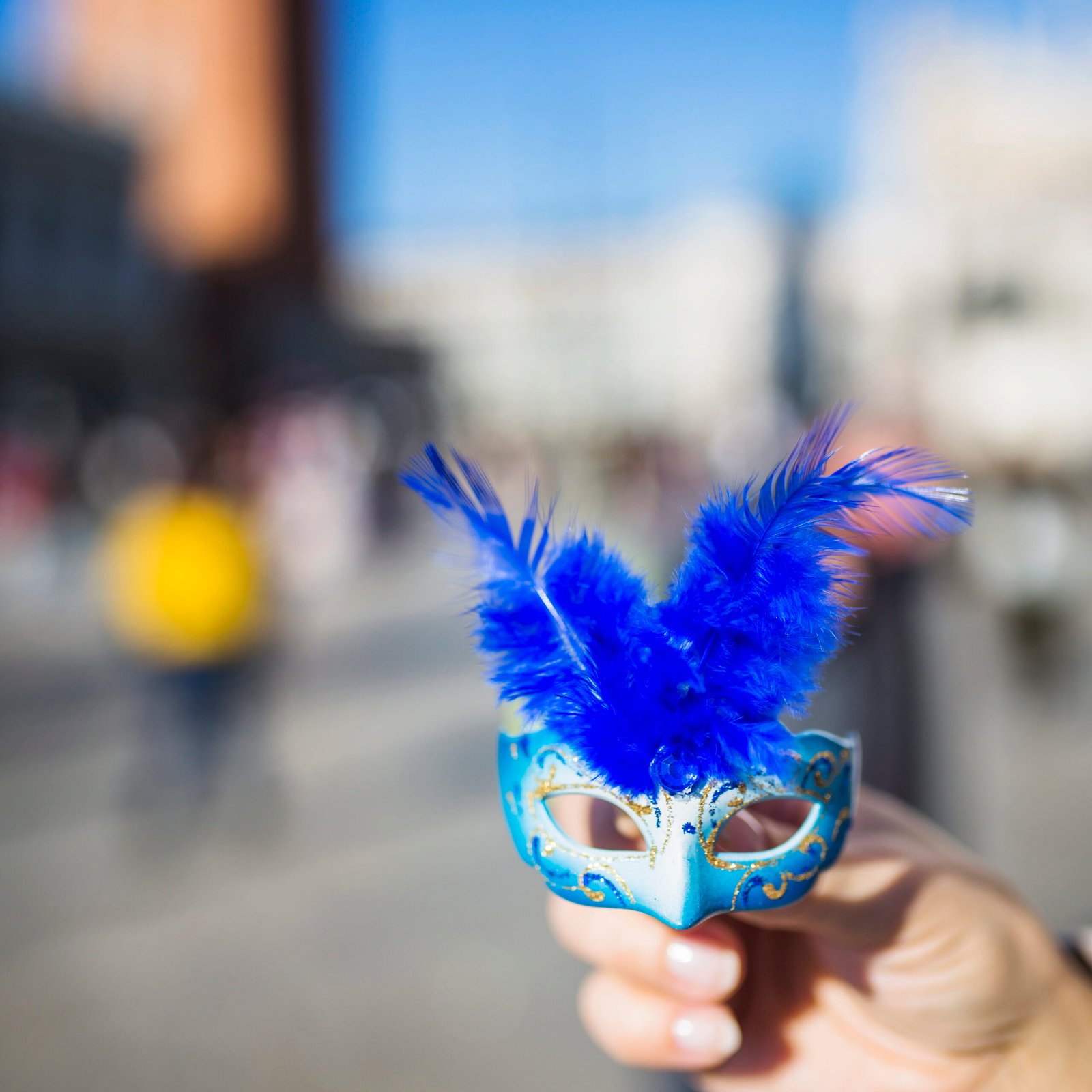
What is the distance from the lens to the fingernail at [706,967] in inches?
47.8

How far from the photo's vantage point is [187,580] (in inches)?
169

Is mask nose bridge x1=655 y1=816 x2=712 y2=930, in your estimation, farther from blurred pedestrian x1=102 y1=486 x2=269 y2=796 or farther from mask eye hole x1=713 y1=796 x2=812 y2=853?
blurred pedestrian x1=102 y1=486 x2=269 y2=796

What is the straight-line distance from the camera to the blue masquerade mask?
1027mm

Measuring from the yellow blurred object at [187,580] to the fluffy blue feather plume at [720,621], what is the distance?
3491 millimetres

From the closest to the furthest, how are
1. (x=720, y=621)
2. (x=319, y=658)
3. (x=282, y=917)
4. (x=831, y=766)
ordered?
(x=720, y=621)
(x=831, y=766)
(x=282, y=917)
(x=319, y=658)

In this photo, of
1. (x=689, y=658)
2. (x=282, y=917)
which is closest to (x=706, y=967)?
(x=689, y=658)

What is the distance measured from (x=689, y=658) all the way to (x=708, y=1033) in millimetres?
554

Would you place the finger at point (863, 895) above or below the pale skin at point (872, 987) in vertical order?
above

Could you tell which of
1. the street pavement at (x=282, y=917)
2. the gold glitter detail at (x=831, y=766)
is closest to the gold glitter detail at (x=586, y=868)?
the gold glitter detail at (x=831, y=766)

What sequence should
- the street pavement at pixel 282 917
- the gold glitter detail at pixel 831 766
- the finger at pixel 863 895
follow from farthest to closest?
the street pavement at pixel 282 917 < the finger at pixel 863 895 < the gold glitter detail at pixel 831 766

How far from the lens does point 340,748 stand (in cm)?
621

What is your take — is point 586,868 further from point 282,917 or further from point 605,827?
point 282,917

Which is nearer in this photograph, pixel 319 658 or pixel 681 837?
pixel 681 837

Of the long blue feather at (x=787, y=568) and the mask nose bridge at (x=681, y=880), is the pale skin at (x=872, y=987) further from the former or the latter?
the long blue feather at (x=787, y=568)
